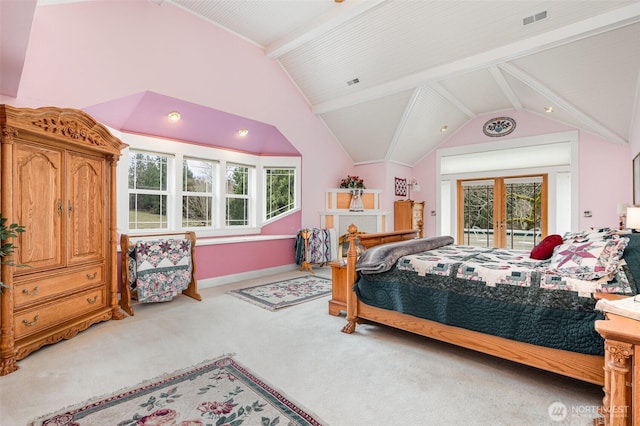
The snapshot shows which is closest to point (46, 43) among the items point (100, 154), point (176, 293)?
point (100, 154)

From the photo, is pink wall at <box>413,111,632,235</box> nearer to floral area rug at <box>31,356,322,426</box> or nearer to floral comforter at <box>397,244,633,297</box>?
floral comforter at <box>397,244,633,297</box>

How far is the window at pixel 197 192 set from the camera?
16.1 feet

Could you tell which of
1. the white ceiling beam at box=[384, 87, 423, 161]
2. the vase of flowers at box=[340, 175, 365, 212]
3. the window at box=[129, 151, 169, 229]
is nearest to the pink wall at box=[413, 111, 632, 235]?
the white ceiling beam at box=[384, 87, 423, 161]

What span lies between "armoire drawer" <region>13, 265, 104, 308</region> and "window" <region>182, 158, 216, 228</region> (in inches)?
74.4

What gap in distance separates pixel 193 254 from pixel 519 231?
20.6ft

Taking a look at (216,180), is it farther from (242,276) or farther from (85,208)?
(85,208)

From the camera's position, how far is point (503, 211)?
6.58 m

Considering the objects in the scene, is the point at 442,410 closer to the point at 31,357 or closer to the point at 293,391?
the point at 293,391

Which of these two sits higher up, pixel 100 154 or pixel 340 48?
pixel 340 48

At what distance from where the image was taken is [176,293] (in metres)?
3.83

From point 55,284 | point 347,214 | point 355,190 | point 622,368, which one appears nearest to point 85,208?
point 55,284

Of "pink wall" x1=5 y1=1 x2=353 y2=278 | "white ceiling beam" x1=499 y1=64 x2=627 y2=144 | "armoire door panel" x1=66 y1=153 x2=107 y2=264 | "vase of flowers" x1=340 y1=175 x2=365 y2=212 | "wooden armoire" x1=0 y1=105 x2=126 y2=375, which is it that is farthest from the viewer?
"vase of flowers" x1=340 y1=175 x2=365 y2=212

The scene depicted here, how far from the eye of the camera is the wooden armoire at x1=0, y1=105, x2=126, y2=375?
7.50 feet

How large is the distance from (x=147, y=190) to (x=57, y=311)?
221 cm
